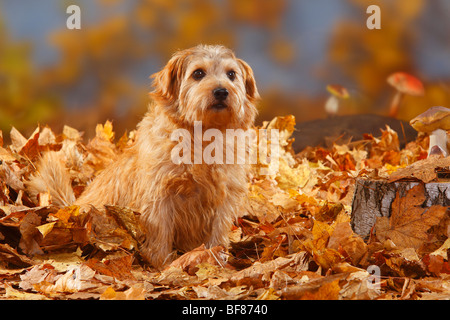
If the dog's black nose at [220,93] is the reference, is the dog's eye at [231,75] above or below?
above

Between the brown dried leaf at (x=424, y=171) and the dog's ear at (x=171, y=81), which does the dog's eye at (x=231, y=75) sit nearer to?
the dog's ear at (x=171, y=81)

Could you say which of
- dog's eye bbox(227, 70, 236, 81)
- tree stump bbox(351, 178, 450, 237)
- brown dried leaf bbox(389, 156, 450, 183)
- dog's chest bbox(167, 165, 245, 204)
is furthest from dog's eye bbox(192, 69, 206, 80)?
brown dried leaf bbox(389, 156, 450, 183)

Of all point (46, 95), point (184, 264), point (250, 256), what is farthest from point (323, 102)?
point (184, 264)

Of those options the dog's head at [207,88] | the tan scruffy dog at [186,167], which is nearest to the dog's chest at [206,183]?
the tan scruffy dog at [186,167]

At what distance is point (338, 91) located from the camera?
5.97 metres

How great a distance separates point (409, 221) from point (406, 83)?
3835mm

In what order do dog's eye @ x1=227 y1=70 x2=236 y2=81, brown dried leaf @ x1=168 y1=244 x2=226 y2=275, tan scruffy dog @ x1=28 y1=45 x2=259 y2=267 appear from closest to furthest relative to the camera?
brown dried leaf @ x1=168 y1=244 x2=226 y2=275, tan scruffy dog @ x1=28 y1=45 x2=259 y2=267, dog's eye @ x1=227 y1=70 x2=236 y2=81

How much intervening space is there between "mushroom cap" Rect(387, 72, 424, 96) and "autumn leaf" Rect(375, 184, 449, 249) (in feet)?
12.2

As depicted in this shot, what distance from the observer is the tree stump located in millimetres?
2486

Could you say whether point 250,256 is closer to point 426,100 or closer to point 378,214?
point 378,214

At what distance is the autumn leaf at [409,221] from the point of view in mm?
2428

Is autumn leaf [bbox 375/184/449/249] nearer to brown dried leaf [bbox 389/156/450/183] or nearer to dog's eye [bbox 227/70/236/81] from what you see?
brown dried leaf [bbox 389/156/450/183]

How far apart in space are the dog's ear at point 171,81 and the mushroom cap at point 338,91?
325 cm

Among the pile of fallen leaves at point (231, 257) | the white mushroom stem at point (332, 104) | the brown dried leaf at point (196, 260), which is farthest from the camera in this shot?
the white mushroom stem at point (332, 104)
